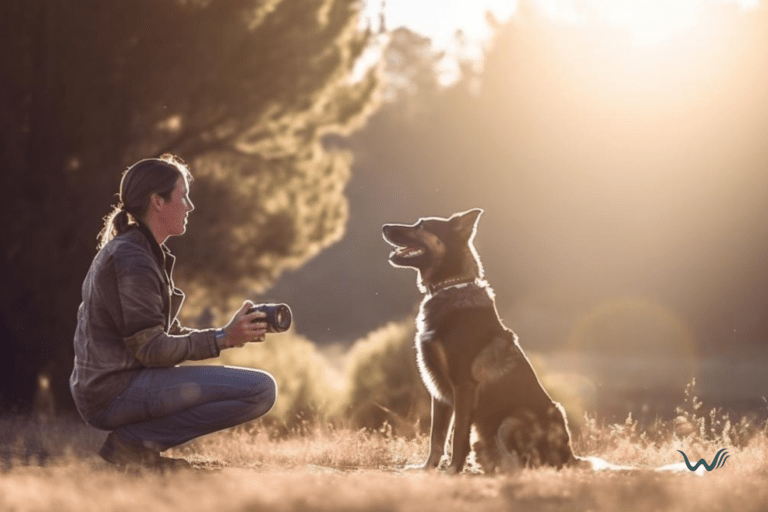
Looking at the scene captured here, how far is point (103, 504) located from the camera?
12.3ft

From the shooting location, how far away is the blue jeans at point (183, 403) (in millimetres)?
→ 4883

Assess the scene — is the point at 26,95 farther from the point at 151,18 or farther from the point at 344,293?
the point at 344,293

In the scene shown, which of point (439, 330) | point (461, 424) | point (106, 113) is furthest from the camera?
point (106, 113)

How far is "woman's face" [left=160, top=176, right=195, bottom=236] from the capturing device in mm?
4969

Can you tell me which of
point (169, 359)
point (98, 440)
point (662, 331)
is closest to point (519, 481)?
point (169, 359)

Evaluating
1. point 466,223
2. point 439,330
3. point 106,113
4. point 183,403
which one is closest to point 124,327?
point 183,403

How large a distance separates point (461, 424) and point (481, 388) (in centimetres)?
25

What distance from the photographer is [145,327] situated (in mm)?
4746

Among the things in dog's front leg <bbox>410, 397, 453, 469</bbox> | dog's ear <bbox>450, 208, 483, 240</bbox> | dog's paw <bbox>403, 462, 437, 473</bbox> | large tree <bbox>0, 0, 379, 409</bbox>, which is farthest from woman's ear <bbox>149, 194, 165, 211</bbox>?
large tree <bbox>0, 0, 379, 409</bbox>

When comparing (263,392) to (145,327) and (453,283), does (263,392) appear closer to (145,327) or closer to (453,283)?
(145,327)

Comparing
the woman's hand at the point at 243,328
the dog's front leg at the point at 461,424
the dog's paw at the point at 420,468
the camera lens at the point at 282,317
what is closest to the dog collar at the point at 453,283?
the dog's front leg at the point at 461,424

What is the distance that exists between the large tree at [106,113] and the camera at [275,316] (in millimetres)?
6637

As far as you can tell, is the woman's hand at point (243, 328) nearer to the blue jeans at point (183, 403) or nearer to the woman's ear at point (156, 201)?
the blue jeans at point (183, 403)

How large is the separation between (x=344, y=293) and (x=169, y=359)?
1186 inches
